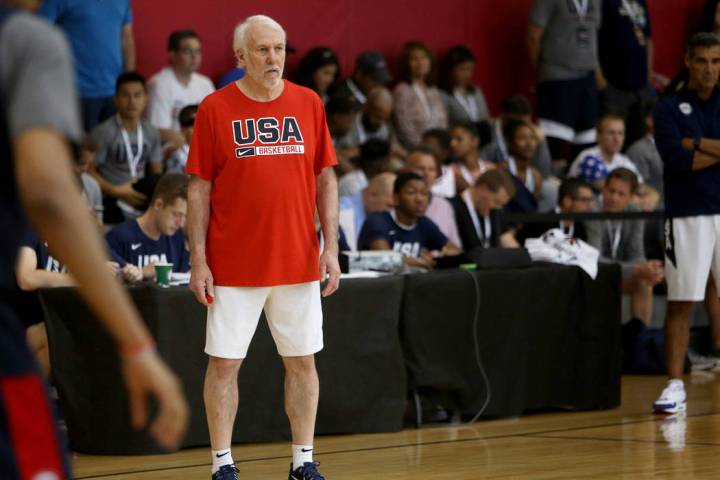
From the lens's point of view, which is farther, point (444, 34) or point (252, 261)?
point (444, 34)

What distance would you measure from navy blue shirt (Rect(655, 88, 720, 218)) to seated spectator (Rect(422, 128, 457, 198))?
2.65 metres

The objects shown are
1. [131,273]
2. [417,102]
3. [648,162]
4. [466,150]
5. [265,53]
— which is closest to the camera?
[265,53]

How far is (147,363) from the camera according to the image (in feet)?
7.38

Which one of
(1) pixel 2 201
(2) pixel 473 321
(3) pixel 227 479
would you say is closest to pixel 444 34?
(2) pixel 473 321

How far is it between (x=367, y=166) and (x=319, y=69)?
3.63ft

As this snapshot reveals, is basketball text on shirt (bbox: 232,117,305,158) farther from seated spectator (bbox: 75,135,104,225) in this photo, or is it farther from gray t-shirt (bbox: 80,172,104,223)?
gray t-shirt (bbox: 80,172,104,223)

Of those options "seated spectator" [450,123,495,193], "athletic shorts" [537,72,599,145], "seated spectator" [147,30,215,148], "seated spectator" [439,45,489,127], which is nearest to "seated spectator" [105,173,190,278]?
"seated spectator" [147,30,215,148]

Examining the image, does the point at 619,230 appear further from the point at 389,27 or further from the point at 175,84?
the point at 175,84

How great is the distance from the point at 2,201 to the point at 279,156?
8.91ft

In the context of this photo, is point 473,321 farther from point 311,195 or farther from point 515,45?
point 515,45

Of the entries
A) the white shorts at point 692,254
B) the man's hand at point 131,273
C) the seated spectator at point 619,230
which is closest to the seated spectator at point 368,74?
the seated spectator at point 619,230

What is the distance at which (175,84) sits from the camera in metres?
9.69

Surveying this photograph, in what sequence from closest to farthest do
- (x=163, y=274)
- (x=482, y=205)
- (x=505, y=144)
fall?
1. (x=163, y=274)
2. (x=482, y=205)
3. (x=505, y=144)

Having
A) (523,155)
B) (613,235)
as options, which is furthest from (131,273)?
(523,155)
